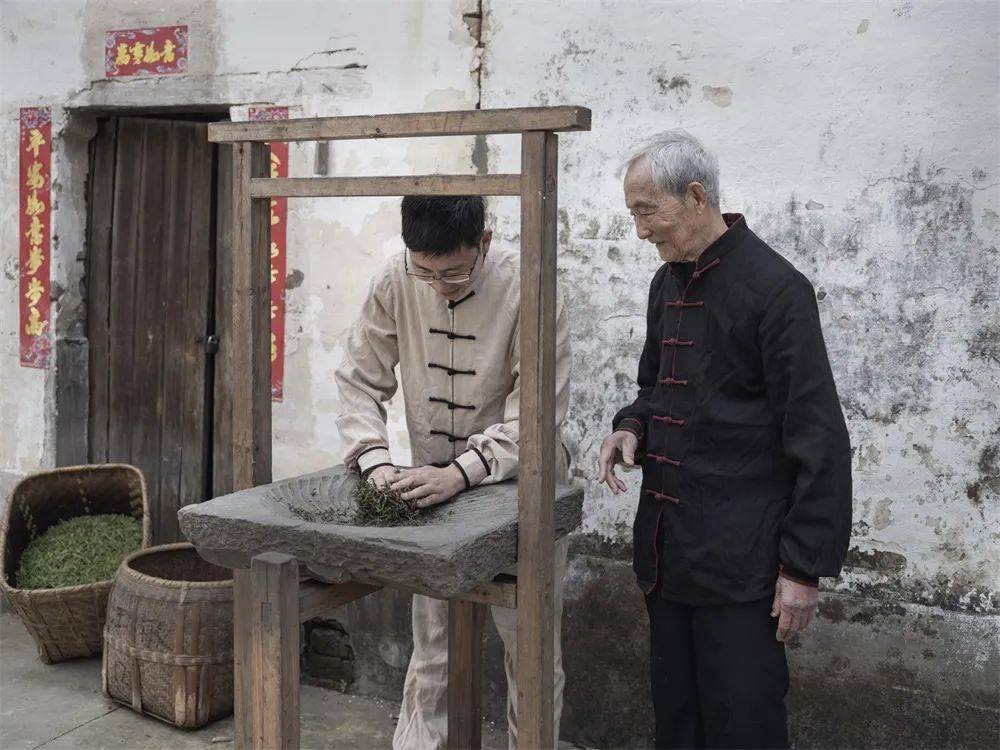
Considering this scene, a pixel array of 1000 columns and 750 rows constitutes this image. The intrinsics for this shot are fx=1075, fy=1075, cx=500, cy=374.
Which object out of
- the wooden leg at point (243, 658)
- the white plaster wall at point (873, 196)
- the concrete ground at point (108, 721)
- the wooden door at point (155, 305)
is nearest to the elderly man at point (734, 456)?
the white plaster wall at point (873, 196)

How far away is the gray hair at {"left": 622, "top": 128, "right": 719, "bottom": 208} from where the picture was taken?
2631 millimetres

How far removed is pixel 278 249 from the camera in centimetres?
453

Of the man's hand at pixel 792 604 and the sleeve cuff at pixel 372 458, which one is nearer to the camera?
the man's hand at pixel 792 604

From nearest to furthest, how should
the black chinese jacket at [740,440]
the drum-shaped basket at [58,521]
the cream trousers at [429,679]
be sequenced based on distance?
the black chinese jacket at [740,440] < the cream trousers at [429,679] < the drum-shaped basket at [58,521]

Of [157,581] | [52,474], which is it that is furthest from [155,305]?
[157,581]

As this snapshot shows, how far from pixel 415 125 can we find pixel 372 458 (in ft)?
3.30

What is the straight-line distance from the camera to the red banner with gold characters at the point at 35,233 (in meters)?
5.18

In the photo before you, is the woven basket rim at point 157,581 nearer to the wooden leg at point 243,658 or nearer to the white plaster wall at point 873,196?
the wooden leg at point 243,658

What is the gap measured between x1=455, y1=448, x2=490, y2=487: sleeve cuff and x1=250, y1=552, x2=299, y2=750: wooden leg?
0.57m

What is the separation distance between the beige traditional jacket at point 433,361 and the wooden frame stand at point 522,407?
466 mm

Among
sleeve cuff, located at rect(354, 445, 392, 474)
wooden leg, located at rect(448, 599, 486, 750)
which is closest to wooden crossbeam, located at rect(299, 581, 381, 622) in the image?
sleeve cuff, located at rect(354, 445, 392, 474)

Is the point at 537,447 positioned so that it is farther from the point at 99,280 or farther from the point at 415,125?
the point at 99,280

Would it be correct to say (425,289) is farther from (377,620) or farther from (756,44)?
(377,620)

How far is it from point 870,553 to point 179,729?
269 cm
